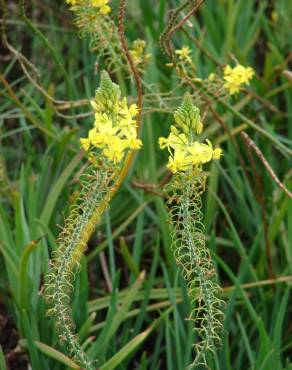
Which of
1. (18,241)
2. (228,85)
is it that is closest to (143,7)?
(228,85)

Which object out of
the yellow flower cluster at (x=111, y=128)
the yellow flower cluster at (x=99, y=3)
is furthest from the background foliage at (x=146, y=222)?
the yellow flower cluster at (x=111, y=128)

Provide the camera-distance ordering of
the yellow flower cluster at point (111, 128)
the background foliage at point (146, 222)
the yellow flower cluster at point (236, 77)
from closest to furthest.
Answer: the yellow flower cluster at point (111, 128) < the background foliage at point (146, 222) < the yellow flower cluster at point (236, 77)

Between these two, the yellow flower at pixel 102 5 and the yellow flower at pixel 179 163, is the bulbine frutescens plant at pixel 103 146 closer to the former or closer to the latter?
the yellow flower at pixel 179 163

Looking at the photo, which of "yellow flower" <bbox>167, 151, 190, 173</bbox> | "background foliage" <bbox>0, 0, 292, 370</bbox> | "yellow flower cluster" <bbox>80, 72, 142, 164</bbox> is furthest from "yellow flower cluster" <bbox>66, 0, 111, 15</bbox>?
"yellow flower" <bbox>167, 151, 190, 173</bbox>

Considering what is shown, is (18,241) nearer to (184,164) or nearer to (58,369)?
(58,369)

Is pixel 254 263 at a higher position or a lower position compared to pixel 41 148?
lower

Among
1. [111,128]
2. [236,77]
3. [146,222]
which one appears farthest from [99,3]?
[146,222]

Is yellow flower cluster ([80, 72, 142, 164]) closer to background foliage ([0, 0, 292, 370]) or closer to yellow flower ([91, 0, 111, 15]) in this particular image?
background foliage ([0, 0, 292, 370])
